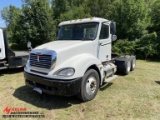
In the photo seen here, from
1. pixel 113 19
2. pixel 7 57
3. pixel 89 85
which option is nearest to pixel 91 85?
pixel 89 85

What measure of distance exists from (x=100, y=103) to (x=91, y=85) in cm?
56

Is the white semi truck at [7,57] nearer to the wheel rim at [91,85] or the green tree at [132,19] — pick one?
the wheel rim at [91,85]

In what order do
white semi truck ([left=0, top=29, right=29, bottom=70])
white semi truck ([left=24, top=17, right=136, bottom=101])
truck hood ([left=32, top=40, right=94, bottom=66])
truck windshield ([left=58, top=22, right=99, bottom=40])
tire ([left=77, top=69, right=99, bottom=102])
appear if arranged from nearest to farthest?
white semi truck ([left=24, top=17, right=136, bottom=101]) → truck hood ([left=32, top=40, right=94, bottom=66]) → tire ([left=77, top=69, right=99, bottom=102]) → truck windshield ([left=58, top=22, right=99, bottom=40]) → white semi truck ([left=0, top=29, right=29, bottom=70])

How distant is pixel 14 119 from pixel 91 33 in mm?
3244

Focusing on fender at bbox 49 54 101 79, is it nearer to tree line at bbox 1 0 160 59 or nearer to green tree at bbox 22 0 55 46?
tree line at bbox 1 0 160 59

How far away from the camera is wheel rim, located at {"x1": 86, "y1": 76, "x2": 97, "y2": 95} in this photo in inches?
180

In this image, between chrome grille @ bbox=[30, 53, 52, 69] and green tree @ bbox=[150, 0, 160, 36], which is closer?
chrome grille @ bbox=[30, 53, 52, 69]

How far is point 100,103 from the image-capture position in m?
4.56

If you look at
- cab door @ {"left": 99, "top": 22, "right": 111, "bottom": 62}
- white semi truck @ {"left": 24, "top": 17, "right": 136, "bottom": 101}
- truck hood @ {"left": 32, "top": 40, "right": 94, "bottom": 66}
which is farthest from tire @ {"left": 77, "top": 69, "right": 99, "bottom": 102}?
cab door @ {"left": 99, "top": 22, "right": 111, "bottom": 62}

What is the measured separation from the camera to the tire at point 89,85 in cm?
436

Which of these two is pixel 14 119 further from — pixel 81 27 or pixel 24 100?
pixel 81 27

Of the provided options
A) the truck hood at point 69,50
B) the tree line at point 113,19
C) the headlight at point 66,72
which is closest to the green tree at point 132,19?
the tree line at point 113,19

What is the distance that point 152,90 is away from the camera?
5.61 m

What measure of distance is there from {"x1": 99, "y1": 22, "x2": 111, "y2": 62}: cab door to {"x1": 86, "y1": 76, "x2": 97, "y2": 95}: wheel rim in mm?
1022
